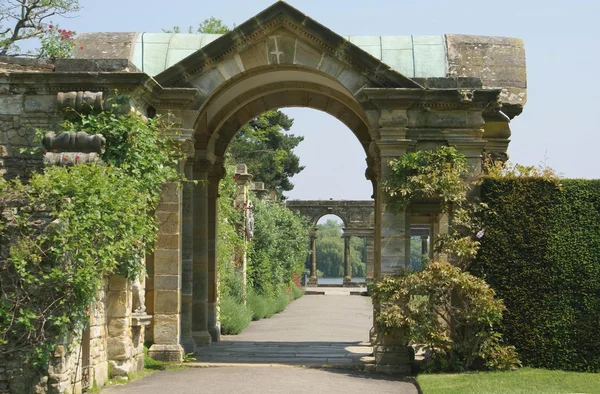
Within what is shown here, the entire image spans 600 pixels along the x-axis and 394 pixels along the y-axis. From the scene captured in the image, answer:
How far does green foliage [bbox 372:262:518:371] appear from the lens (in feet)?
43.4

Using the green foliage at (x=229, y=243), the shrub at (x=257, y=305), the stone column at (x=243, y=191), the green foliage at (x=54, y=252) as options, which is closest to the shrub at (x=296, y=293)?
the shrub at (x=257, y=305)

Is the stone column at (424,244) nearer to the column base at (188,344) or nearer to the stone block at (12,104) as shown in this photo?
the column base at (188,344)

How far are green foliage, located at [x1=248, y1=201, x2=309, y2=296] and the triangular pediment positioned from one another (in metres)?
14.0

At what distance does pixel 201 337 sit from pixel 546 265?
6730 mm

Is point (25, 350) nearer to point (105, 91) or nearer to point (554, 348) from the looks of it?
point (105, 91)

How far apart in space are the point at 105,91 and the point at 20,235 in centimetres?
326

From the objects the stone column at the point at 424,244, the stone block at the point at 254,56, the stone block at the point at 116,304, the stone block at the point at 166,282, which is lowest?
the stone block at the point at 116,304

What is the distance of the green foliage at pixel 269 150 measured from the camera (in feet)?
145

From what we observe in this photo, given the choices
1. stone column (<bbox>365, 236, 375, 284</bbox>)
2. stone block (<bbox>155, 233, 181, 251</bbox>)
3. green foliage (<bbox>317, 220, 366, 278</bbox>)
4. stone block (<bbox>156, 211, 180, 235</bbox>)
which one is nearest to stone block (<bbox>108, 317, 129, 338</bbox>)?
stone block (<bbox>155, 233, 181, 251</bbox>)

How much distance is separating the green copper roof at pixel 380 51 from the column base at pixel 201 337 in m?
4.85

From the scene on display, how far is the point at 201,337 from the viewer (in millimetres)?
17359

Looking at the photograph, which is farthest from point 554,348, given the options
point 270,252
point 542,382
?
point 270,252

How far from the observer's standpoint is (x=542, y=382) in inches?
474

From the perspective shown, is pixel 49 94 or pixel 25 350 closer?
pixel 25 350
